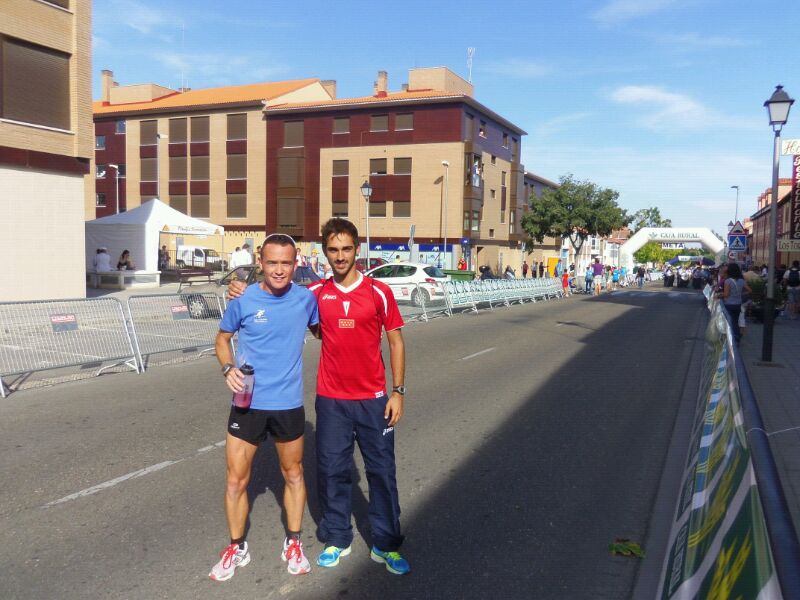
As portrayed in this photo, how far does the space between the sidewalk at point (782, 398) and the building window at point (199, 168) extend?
1707 inches

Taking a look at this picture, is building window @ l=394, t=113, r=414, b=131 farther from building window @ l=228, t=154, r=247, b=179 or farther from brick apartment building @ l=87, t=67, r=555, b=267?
building window @ l=228, t=154, r=247, b=179

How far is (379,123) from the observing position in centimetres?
4841

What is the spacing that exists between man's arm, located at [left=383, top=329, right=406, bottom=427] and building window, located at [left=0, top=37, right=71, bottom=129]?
17.0 m

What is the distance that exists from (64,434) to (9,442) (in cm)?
49

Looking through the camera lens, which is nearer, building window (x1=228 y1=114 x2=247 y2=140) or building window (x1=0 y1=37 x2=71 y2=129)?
building window (x1=0 y1=37 x2=71 y2=129)

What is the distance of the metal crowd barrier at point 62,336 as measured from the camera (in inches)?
364

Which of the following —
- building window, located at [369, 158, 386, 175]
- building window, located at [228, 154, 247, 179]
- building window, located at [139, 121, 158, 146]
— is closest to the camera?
building window, located at [369, 158, 386, 175]

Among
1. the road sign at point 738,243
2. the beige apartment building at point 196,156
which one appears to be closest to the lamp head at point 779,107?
the road sign at point 738,243

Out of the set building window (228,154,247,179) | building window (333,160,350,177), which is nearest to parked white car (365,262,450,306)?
building window (333,160,350,177)

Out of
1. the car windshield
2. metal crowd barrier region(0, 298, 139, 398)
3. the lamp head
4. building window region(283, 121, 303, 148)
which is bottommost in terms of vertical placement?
metal crowd barrier region(0, 298, 139, 398)

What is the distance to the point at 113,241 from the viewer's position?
30.2 meters

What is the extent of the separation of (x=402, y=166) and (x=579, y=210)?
12460 millimetres

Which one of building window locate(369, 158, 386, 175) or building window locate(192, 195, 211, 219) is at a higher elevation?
building window locate(369, 158, 386, 175)

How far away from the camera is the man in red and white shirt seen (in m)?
4.00
